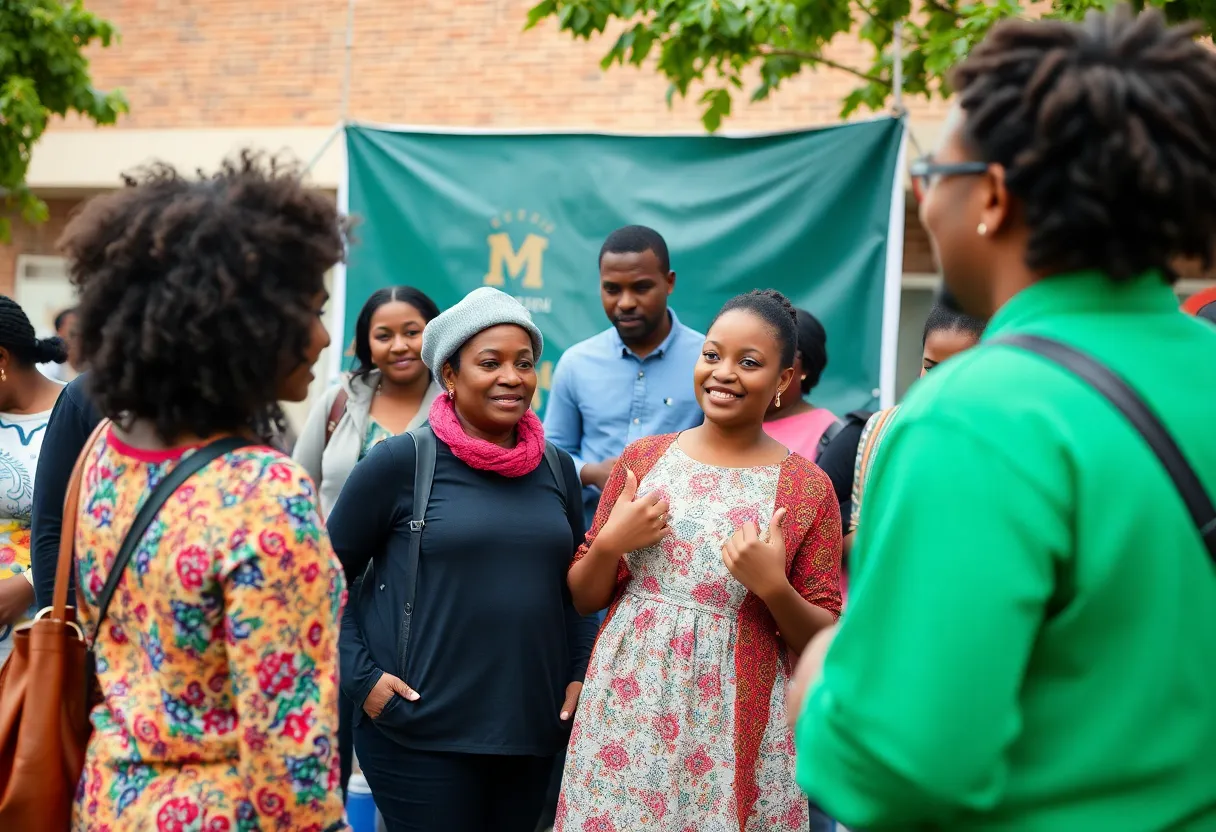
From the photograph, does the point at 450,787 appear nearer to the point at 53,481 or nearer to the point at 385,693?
the point at 385,693

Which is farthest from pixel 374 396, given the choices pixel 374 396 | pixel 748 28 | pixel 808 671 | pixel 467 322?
pixel 808 671

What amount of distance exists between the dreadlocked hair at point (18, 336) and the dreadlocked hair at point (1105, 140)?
3219 mm

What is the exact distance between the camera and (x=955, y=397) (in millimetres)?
1440

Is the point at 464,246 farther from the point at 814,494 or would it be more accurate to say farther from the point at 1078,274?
the point at 1078,274

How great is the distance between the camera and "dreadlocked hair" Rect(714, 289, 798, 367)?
3.47 metres

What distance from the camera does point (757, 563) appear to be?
302 centimetres

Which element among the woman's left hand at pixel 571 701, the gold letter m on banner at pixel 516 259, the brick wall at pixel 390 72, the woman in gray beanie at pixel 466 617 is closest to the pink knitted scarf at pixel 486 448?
the woman in gray beanie at pixel 466 617

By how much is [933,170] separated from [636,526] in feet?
5.54

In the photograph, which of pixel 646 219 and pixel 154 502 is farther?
pixel 646 219

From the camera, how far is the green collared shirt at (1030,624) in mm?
1375

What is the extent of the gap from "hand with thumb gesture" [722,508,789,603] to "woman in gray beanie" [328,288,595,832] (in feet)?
2.05

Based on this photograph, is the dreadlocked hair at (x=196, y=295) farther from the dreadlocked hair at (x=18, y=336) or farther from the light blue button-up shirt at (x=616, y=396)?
the light blue button-up shirt at (x=616, y=396)

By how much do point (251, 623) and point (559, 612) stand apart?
5.53 ft

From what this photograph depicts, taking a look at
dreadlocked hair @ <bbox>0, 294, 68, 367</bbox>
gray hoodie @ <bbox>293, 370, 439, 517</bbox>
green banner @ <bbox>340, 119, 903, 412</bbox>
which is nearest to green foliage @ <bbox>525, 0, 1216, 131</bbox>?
green banner @ <bbox>340, 119, 903, 412</bbox>
